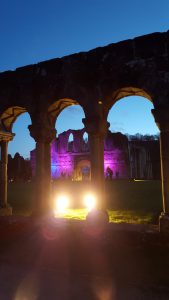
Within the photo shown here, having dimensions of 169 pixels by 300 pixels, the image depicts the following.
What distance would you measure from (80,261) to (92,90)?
449 cm

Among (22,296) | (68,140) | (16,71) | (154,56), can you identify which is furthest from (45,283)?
(68,140)

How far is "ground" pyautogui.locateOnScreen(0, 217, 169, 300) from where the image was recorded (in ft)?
14.2

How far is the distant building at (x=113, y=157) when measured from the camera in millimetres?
39344

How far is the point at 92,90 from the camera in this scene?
7.71 m

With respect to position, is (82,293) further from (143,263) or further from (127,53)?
(127,53)

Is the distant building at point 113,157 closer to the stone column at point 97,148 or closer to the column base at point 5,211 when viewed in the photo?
the column base at point 5,211

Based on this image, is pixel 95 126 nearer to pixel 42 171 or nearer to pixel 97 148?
pixel 97 148

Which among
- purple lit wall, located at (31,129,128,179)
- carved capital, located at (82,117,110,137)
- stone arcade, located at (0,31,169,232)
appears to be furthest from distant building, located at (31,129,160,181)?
carved capital, located at (82,117,110,137)

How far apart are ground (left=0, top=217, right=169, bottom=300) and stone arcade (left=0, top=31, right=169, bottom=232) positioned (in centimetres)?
75

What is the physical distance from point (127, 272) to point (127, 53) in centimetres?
541

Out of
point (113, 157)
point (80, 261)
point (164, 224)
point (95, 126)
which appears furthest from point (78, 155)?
point (80, 261)

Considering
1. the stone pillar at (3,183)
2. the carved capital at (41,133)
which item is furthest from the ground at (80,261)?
the carved capital at (41,133)

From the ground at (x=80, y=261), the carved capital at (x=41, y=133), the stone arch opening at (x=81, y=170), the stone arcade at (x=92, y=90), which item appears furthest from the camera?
the stone arch opening at (x=81, y=170)

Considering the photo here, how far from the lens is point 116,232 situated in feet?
21.1
